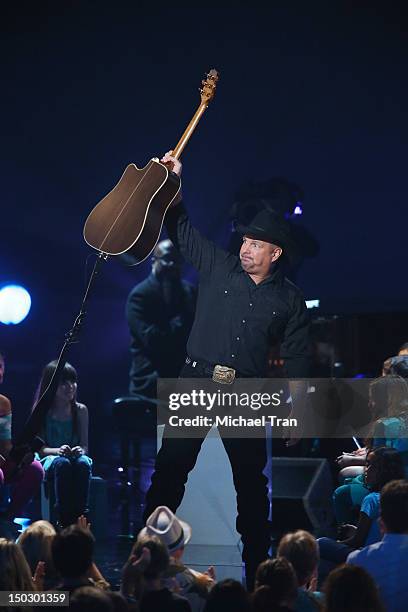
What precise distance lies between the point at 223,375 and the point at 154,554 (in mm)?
1831

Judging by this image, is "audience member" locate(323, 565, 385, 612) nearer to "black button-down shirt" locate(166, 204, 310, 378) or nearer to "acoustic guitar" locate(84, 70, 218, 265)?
"black button-down shirt" locate(166, 204, 310, 378)

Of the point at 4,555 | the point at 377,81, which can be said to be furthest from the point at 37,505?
the point at 377,81

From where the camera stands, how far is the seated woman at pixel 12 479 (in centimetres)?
641

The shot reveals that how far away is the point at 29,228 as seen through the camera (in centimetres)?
991

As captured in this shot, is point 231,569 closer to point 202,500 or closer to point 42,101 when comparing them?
point 202,500

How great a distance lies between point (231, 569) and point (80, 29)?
18.9ft

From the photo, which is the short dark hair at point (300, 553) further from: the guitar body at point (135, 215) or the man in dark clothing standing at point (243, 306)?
the guitar body at point (135, 215)

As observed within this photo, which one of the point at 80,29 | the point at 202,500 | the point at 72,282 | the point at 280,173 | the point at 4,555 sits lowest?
the point at 4,555

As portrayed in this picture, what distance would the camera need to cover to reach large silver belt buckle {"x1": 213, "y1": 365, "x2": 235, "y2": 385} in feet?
18.1

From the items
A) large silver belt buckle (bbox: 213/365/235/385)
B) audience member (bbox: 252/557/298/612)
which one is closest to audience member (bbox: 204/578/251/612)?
audience member (bbox: 252/557/298/612)

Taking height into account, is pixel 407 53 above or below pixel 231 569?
above

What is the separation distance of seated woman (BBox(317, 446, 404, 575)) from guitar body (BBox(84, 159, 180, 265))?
161 centimetres

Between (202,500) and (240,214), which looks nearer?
(202,500)

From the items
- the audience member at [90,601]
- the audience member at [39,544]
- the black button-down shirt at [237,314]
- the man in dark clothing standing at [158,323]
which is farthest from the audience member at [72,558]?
the man in dark clothing standing at [158,323]
